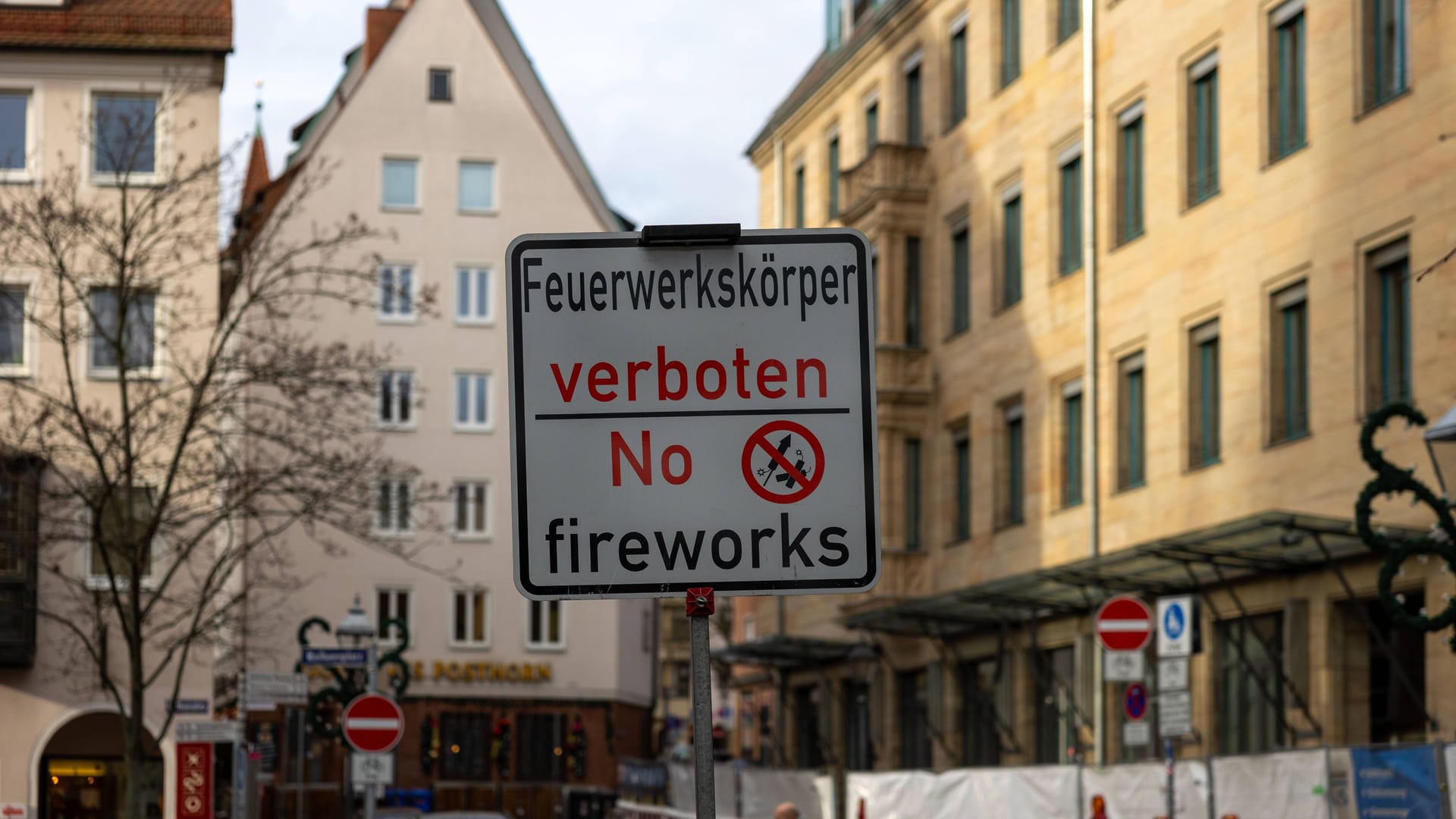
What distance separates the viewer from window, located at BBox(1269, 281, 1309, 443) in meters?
30.0

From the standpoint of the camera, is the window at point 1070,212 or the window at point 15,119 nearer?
the window at point 1070,212

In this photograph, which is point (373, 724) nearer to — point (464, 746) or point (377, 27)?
point (464, 746)

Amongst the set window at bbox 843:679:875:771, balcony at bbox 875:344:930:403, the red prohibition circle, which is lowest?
window at bbox 843:679:875:771

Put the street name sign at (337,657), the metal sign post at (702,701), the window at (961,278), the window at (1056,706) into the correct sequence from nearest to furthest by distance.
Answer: the metal sign post at (702,701)
the street name sign at (337,657)
the window at (1056,706)
the window at (961,278)

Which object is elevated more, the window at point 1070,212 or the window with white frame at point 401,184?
the window with white frame at point 401,184

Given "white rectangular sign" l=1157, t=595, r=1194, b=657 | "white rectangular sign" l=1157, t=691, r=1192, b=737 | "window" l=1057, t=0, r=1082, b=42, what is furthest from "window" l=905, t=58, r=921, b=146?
"white rectangular sign" l=1157, t=691, r=1192, b=737

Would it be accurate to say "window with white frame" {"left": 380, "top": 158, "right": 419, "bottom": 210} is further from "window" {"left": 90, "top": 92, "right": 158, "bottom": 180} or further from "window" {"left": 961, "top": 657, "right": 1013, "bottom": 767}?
"window" {"left": 961, "top": 657, "right": 1013, "bottom": 767}

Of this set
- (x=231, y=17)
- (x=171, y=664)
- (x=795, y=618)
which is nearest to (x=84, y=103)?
(x=231, y=17)

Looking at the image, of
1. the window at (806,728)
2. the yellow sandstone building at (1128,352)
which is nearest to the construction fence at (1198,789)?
the yellow sandstone building at (1128,352)

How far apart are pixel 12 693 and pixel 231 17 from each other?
12.2 metres

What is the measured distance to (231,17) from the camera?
43.0m

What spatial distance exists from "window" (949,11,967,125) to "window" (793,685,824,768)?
14.2 metres

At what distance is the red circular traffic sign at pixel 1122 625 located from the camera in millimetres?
21734

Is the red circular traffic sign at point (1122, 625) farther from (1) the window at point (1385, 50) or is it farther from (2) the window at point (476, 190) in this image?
(2) the window at point (476, 190)
